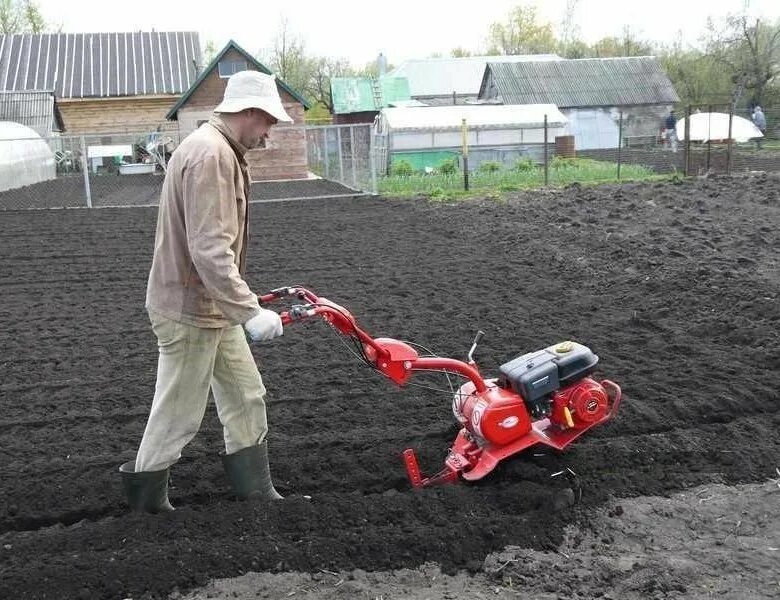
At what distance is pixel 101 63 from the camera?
4047 centimetres

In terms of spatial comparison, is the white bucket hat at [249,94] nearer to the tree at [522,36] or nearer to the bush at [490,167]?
the bush at [490,167]

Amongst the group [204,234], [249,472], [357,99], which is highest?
[357,99]

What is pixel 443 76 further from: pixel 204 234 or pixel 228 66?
pixel 204 234

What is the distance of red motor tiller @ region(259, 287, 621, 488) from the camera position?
4102 millimetres

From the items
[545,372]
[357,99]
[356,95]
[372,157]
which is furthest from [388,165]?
[545,372]

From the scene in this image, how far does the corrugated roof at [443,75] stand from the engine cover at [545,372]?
50.5 meters

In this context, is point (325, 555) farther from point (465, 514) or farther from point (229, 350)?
point (229, 350)

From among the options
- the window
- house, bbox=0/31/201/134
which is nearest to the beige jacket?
the window

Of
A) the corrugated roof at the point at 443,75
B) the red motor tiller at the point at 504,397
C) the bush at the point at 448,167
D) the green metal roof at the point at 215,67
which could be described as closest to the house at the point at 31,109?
the green metal roof at the point at 215,67

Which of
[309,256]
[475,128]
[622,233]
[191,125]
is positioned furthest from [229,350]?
[191,125]

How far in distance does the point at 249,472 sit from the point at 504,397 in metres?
1.33

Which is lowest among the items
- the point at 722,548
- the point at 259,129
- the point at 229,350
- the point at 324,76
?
the point at 722,548

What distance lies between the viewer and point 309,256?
455 inches

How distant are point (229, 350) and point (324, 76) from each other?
58.4 m
